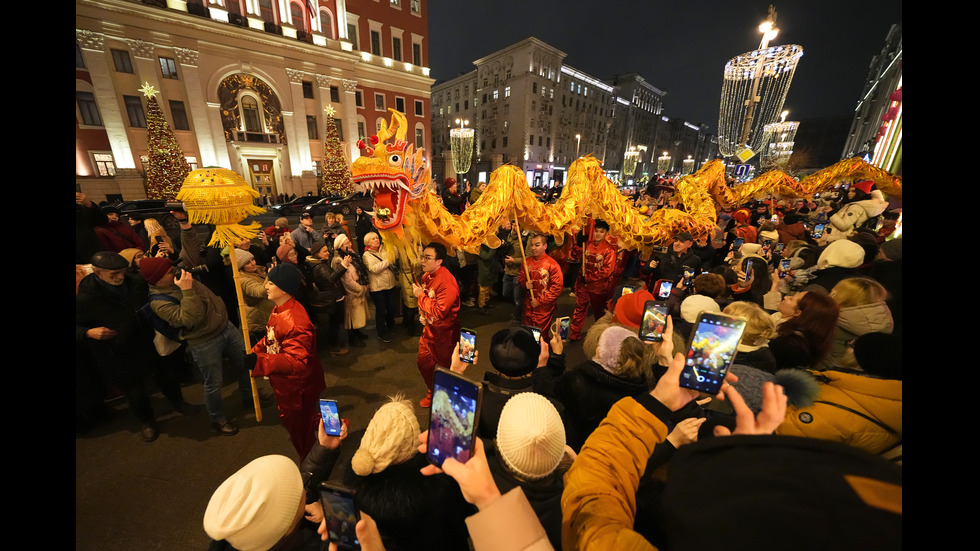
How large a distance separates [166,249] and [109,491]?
2.87 meters

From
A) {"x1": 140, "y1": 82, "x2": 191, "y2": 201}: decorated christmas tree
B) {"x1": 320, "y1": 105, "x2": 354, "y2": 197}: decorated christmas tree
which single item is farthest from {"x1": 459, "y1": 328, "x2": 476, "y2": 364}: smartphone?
{"x1": 320, "y1": 105, "x2": 354, "y2": 197}: decorated christmas tree

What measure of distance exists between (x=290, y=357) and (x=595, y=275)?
13.4 ft

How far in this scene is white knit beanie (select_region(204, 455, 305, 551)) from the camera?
3.81 feet

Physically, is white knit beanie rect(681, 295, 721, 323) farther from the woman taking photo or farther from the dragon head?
the dragon head

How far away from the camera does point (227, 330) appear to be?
3.28 meters

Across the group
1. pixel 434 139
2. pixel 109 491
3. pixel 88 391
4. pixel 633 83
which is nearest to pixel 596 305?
pixel 109 491

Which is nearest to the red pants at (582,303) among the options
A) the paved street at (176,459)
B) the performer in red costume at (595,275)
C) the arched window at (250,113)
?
the performer in red costume at (595,275)

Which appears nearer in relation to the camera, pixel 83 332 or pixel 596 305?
pixel 83 332

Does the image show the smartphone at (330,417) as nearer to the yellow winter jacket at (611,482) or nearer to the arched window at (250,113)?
the yellow winter jacket at (611,482)

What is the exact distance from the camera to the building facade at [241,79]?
1603cm

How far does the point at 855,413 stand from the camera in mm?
1276

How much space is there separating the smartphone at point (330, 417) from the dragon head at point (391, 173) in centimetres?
207

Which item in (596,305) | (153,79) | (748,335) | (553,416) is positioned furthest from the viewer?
(153,79)

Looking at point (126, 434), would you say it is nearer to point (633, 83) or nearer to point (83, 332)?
point (83, 332)
